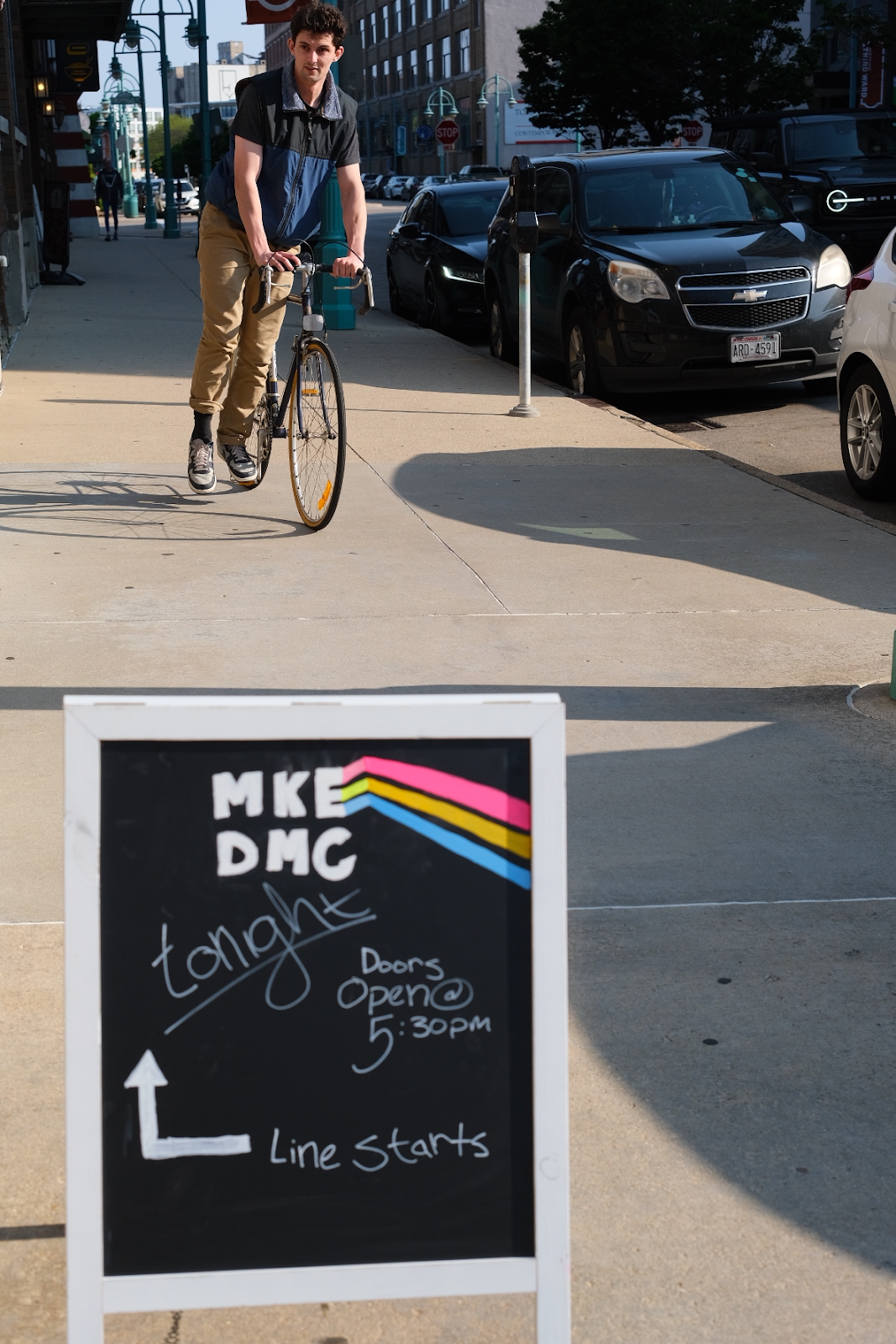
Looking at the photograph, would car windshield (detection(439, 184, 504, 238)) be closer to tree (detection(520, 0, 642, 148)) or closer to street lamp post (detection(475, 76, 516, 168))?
tree (detection(520, 0, 642, 148))

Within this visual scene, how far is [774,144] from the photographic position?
18.6 meters

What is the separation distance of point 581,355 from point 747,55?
28240mm

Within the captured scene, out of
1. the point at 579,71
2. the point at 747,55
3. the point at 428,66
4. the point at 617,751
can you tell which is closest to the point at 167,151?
the point at 579,71

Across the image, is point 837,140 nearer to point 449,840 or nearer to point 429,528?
point 429,528

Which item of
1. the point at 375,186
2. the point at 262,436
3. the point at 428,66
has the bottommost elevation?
the point at 262,436

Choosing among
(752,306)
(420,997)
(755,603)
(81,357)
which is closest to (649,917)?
(420,997)

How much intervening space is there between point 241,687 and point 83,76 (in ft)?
91.4

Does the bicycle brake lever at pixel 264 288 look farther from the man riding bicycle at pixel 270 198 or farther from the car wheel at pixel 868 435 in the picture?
the car wheel at pixel 868 435

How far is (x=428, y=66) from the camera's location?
9794cm

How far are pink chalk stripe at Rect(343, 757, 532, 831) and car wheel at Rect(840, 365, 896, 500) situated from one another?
21.6 feet

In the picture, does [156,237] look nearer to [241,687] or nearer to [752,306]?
[752,306]

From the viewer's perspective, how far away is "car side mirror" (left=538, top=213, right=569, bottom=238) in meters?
12.5

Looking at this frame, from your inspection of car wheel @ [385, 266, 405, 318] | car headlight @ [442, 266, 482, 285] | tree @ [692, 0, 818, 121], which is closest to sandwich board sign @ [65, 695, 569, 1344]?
car headlight @ [442, 266, 482, 285]

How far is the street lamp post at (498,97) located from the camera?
81.0 m
